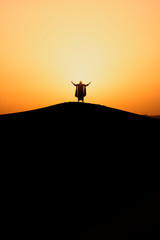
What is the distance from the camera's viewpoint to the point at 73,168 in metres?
0.43

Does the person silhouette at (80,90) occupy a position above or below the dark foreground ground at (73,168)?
above

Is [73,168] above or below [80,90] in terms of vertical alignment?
below

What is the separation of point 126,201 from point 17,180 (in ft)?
0.87

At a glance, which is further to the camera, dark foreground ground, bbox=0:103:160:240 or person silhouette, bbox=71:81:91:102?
person silhouette, bbox=71:81:91:102

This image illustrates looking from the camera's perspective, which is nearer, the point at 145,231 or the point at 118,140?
the point at 118,140

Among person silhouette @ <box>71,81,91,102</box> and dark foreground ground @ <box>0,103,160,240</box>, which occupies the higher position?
person silhouette @ <box>71,81,91,102</box>

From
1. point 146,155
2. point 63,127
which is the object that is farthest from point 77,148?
point 146,155

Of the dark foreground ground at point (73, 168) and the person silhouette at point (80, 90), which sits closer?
the dark foreground ground at point (73, 168)

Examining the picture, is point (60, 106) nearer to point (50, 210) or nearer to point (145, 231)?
point (50, 210)

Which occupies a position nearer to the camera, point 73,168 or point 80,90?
point 73,168

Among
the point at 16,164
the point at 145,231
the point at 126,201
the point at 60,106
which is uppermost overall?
the point at 60,106

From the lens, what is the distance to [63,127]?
455 millimetres

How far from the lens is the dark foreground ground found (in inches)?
16.3

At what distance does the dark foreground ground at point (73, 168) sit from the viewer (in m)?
0.41
